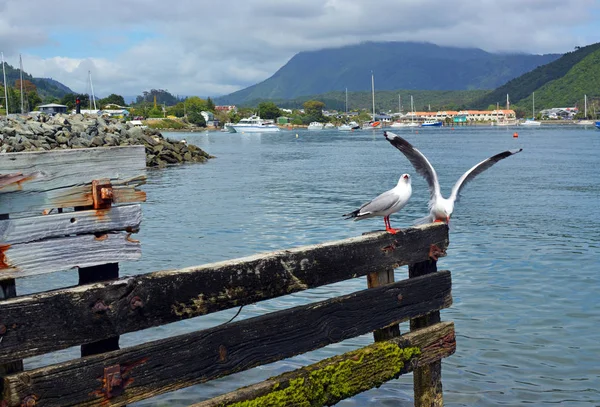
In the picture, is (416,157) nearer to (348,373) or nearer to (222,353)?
(348,373)

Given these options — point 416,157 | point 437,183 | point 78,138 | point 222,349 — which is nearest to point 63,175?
point 222,349

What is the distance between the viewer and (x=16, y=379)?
329 centimetres

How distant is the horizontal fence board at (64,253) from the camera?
3.38 meters

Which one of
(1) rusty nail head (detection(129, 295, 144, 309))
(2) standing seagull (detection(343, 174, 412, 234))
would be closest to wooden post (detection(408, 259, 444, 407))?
(2) standing seagull (detection(343, 174, 412, 234))

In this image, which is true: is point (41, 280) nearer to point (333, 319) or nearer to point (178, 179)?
point (333, 319)

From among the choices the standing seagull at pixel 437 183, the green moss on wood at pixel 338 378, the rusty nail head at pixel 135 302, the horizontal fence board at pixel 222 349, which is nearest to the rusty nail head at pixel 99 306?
the rusty nail head at pixel 135 302

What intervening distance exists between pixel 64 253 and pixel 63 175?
41cm

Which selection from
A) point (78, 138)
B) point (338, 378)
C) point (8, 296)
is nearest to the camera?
point (8, 296)

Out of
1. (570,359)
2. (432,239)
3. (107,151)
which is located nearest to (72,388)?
(107,151)

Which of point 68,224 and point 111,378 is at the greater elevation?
point 68,224

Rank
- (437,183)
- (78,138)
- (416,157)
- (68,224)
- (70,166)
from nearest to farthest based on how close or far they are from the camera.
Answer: (68,224) < (70,166) < (416,157) < (437,183) < (78,138)

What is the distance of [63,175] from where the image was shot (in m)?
3.61

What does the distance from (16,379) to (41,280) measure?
9.13 metres

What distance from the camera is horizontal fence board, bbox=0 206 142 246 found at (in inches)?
134
